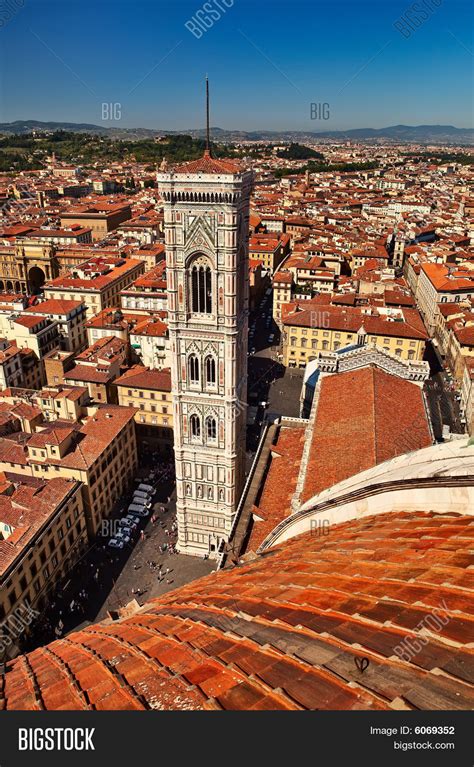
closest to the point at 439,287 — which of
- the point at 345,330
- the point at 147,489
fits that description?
the point at 345,330

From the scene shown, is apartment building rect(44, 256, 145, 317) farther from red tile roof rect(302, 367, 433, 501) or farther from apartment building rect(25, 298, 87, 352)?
red tile roof rect(302, 367, 433, 501)

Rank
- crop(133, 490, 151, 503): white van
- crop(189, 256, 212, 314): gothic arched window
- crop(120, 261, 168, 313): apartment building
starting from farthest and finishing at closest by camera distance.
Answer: crop(120, 261, 168, 313): apartment building, crop(133, 490, 151, 503): white van, crop(189, 256, 212, 314): gothic arched window

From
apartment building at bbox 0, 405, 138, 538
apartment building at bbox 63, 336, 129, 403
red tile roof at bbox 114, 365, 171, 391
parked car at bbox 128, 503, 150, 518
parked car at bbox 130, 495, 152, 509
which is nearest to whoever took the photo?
apartment building at bbox 0, 405, 138, 538

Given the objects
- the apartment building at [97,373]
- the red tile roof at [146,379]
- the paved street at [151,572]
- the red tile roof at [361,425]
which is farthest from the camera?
the apartment building at [97,373]

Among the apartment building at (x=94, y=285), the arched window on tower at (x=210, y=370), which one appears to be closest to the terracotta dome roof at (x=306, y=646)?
the arched window on tower at (x=210, y=370)

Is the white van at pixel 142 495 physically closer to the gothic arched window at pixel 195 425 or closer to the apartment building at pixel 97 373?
the gothic arched window at pixel 195 425

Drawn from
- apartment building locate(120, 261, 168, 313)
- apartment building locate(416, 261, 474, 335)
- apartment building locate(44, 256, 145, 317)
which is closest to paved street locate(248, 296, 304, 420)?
apartment building locate(120, 261, 168, 313)
